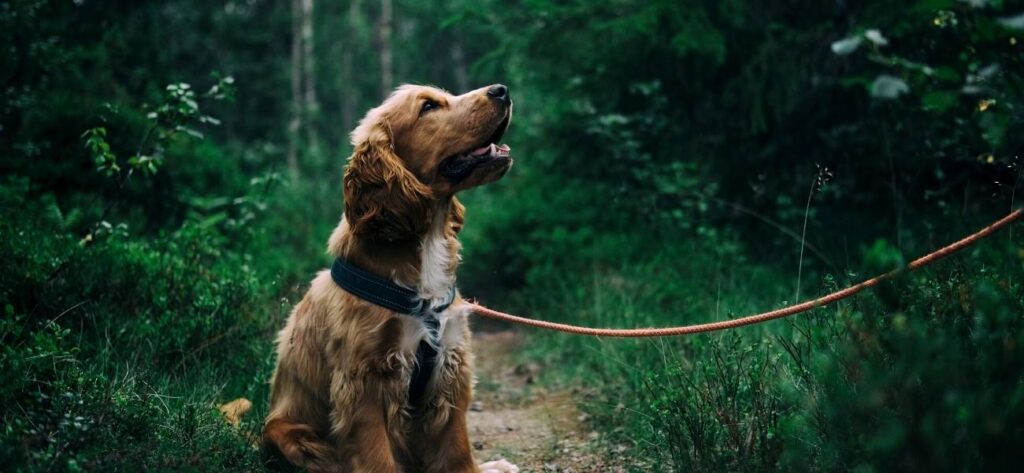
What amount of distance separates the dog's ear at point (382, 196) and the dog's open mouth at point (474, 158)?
174 millimetres

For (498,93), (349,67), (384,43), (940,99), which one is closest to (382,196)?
(498,93)

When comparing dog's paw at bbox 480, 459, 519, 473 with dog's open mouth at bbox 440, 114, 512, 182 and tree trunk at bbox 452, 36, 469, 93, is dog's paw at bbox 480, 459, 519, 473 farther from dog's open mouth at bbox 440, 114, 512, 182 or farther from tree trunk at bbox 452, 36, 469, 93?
tree trunk at bbox 452, 36, 469, 93

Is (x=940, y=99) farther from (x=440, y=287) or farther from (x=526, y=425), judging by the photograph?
(x=526, y=425)

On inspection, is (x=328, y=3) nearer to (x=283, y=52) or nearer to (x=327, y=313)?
(x=283, y=52)

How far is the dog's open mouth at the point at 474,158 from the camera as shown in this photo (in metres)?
3.69

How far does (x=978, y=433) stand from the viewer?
1.96 m

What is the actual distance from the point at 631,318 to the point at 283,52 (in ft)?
58.2

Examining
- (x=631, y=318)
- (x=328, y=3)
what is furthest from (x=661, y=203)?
(x=328, y=3)

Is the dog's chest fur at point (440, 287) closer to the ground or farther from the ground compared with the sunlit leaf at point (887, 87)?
closer to the ground

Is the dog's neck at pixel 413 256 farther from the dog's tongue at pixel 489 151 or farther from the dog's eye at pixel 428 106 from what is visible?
the dog's eye at pixel 428 106

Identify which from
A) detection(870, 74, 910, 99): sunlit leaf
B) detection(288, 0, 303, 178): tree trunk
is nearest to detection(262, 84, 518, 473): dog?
detection(870, 74, 910, 99): sunlit leaf

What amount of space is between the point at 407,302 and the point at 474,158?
77 centimetres

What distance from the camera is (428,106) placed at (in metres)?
3.82

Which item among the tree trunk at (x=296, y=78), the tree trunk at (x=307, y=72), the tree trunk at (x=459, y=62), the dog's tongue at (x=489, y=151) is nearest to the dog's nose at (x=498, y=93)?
the dog's tongue at (x=489, y=151)
